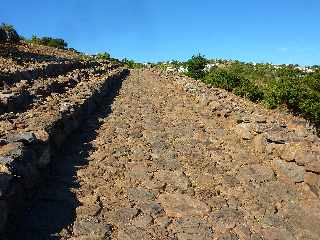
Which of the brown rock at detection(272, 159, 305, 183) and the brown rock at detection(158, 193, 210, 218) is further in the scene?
the brown rock at detection(272, 159, 305, 183)

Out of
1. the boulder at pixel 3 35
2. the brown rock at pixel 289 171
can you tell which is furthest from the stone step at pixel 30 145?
the boulder at pixel 3 35

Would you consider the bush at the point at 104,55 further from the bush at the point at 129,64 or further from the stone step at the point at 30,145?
the stone step at the point at 30,145

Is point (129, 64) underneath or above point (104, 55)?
underneath

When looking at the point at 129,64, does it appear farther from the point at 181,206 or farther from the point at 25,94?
the point at 181,206

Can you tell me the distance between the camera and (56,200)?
27.6ft

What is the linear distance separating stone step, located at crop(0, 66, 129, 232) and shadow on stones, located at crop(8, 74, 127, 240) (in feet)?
0.67

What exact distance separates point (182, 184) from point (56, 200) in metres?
2.65

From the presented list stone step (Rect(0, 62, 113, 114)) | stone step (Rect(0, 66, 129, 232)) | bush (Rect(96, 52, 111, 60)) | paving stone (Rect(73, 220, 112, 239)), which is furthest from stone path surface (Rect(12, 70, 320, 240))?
bush (Rect(96, 52, 111, 60))

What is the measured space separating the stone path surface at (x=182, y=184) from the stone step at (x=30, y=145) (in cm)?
34

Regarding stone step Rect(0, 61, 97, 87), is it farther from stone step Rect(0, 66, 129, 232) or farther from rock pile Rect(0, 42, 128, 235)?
stone step Rect(0, 66, 129, 232)

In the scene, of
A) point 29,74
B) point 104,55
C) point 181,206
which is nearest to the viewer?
point 181,206

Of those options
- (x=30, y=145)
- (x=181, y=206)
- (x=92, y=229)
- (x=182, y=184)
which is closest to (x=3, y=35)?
(x=30, y=145)

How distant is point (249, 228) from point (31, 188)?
3810 millimetres

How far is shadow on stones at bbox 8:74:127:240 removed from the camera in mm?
7113
